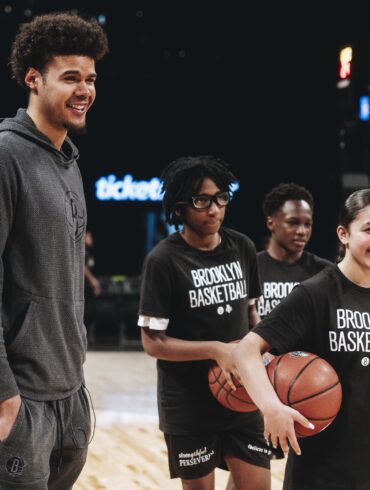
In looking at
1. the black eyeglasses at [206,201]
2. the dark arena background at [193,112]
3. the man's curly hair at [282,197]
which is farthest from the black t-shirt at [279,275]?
the dark arena background at [193,112]

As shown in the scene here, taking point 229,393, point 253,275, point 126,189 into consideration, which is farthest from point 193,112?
point 229,393

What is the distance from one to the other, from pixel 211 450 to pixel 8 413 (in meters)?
1.65

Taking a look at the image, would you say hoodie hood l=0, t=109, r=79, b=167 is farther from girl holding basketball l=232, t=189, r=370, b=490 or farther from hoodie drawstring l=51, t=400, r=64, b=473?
girl holding basketball l=232, t=189, r=370, b=490

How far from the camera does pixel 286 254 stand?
5176 millimetres

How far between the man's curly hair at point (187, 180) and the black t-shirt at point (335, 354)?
113cm

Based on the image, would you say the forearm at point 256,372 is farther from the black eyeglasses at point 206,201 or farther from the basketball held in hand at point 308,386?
the black eyeglasses at point 206,201

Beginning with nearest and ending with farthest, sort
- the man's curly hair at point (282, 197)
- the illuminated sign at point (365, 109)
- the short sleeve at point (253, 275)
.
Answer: the short sleeve at point (253, 275)
the man's curly hair at point (282, 197)
the illuminated sign at point (365, 109)

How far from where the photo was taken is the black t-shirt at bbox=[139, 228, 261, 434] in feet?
12.7

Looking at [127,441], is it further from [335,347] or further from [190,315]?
[335,347]

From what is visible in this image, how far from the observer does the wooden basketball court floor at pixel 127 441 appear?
5.73 meters

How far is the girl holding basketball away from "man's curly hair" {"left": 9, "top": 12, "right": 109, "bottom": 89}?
1066mm

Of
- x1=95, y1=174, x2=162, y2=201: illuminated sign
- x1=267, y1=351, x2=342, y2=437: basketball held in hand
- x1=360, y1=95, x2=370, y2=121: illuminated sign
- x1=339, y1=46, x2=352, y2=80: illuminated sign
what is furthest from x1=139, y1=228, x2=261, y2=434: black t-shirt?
x1=95, y1=174, x2=162, y2=201: illuminated sign

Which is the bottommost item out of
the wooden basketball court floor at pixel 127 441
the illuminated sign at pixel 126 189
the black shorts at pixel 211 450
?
the wooden basketball court floor at pixel 127 441

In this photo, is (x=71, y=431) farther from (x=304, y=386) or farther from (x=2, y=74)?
(x=2, y=74)
